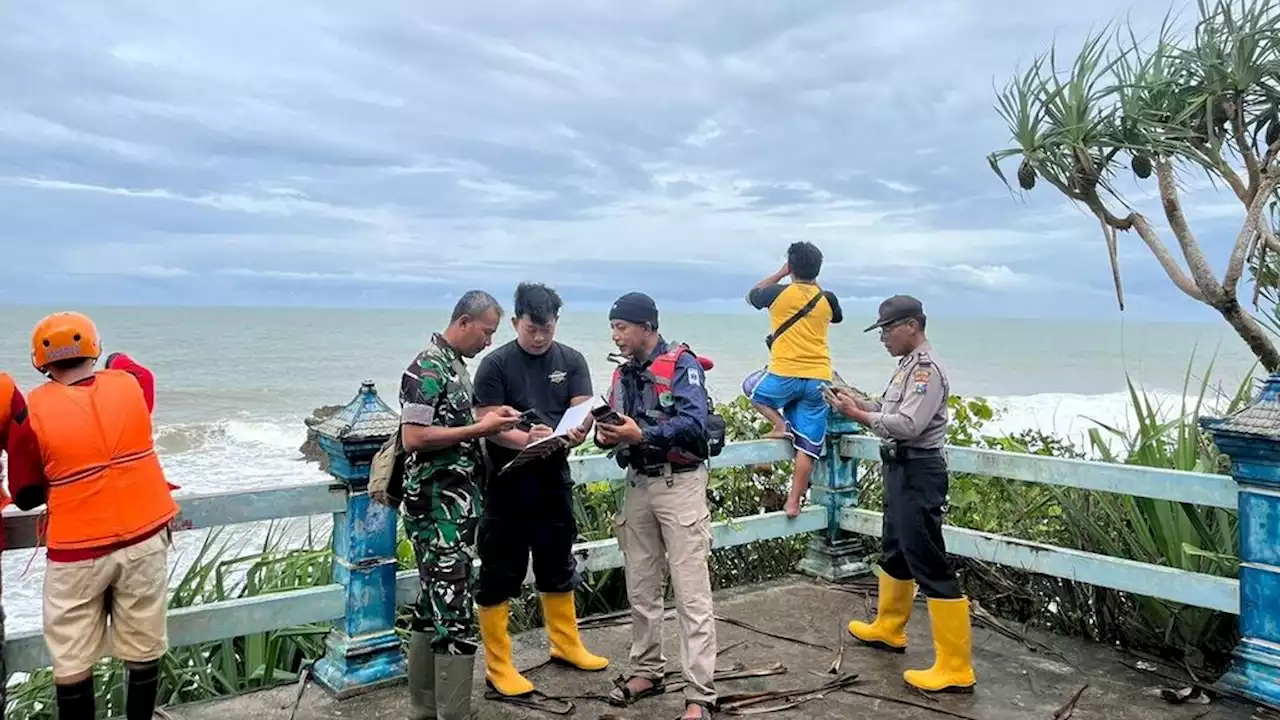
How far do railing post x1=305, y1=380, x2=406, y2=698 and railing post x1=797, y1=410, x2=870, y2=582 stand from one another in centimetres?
289

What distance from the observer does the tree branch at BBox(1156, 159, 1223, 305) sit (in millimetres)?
6102

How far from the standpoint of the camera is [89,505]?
325cm

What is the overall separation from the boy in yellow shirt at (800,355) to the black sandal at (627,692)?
6.68ft

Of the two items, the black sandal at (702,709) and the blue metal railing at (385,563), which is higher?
the blue metal railing at (385,563)

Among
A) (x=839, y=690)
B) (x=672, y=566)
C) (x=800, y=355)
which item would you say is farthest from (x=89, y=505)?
(x=800, y=355)

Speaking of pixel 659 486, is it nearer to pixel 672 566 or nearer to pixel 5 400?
pixel 672 566

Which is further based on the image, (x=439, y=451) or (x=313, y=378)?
(x=313, y=378)

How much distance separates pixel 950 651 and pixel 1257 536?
137cm

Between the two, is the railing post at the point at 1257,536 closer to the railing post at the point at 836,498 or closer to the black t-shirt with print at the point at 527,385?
the railing post at the point at 836,498

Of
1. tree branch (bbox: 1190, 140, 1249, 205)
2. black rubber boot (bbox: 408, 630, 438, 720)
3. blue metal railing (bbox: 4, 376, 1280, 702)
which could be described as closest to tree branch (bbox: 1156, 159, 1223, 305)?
tree branch (bbox: 1190, 140, 1249, 205)

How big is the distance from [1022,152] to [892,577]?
351cm

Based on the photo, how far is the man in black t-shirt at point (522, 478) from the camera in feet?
13.2

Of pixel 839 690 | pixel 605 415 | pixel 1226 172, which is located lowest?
pixel 839 690

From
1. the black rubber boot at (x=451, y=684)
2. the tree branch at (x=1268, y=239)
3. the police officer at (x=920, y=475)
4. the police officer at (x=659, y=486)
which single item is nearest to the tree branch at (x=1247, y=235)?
the tree branch at (x=1268, y=239)
